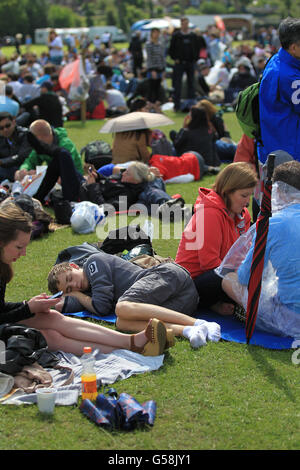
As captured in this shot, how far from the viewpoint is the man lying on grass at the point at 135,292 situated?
4684 mm

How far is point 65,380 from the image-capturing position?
158 inches

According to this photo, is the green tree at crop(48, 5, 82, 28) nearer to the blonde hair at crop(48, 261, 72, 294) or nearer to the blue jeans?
the blue jeans

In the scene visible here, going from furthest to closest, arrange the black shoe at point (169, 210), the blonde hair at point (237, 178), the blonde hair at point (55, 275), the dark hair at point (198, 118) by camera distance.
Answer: the dark hair at point (198, 118) → the black shoe at point (169, 210) → the blonde hair at point (55, 275) → the blonde hair at point (237, 178)

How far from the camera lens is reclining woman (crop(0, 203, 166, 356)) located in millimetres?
4164

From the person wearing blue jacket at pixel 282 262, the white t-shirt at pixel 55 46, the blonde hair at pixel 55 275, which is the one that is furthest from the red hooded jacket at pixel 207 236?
the white t-shirt at pixel 55 46

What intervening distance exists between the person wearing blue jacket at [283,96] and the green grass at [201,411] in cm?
216

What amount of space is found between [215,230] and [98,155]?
15.7ft

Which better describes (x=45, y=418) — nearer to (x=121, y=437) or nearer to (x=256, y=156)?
(x=121, y=437)

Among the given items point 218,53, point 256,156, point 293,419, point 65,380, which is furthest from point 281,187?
point 218,53

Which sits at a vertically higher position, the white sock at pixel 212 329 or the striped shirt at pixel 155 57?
the white sock at pixel 212 329

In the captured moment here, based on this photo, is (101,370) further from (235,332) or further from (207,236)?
(207,236)

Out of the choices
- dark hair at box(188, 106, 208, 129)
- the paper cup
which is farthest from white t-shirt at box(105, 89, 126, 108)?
the paper cup

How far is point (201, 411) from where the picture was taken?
3643 millimetres

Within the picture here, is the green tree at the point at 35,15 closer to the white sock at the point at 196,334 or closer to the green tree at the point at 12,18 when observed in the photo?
the green tree at the point at 12,18
